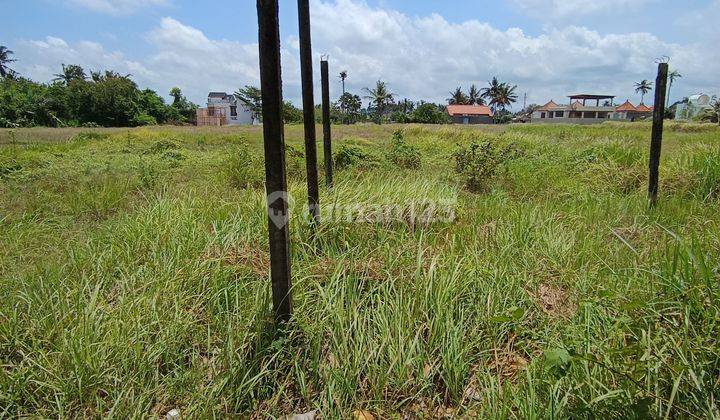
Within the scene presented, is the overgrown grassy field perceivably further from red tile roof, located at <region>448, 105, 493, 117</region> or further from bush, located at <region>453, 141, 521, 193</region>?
red tile roof, located at <region>448, 105, 493, 117</region>

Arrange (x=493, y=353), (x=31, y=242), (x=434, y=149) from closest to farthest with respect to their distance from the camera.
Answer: (x=493, y=353) → (x=31, y=242) → (x=434, y=149)

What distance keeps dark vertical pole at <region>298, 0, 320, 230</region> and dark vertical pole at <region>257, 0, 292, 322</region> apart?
1270 mm

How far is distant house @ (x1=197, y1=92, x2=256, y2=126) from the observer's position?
5199 cm

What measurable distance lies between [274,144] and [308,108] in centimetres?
189

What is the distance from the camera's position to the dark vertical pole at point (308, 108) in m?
3.56

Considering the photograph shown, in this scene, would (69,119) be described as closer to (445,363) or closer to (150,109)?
(150,109)

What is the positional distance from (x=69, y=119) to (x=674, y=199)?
49669mm

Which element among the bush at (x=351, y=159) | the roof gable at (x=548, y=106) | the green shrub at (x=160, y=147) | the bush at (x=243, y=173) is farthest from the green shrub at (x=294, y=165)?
the roof gable at (x=548, y=106)

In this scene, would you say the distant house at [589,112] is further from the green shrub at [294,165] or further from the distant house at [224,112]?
the green shrub at [294,165]

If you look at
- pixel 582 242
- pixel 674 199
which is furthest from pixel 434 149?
pixel 582 242

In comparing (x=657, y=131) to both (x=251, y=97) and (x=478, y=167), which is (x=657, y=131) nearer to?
(x=478, y=167)

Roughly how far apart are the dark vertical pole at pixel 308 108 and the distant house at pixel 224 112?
5060 cm

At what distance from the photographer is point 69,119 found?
4059 centimetres

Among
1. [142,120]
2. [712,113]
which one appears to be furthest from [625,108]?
[142,120]
